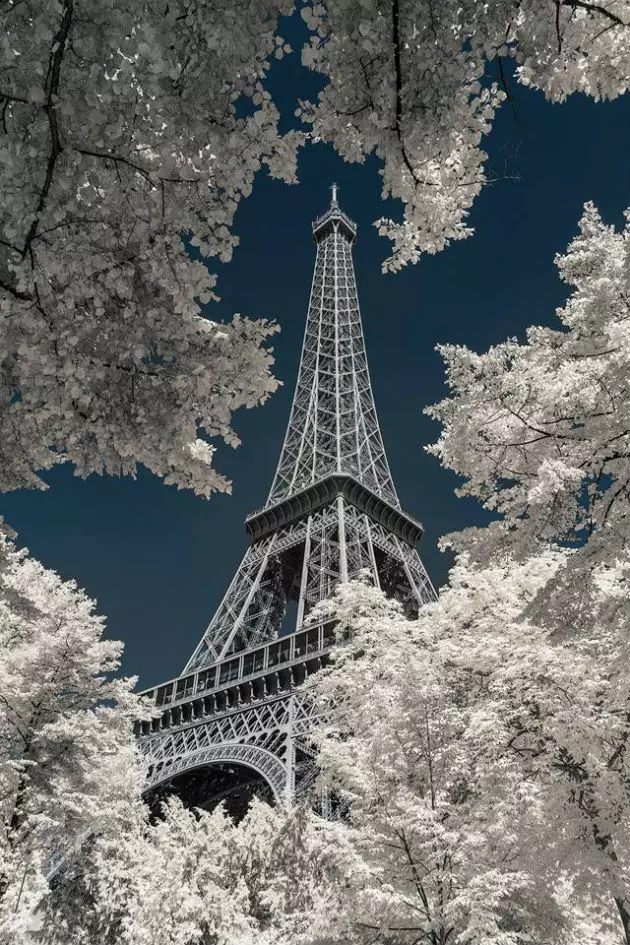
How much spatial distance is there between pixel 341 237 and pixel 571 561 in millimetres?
75374

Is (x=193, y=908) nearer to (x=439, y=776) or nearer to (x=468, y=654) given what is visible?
(x=439, y=776)

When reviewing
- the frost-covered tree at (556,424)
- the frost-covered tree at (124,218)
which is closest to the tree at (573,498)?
the frost-covered tree at (556,424)

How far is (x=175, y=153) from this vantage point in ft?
17.6

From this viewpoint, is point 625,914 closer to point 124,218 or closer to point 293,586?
point 124,218

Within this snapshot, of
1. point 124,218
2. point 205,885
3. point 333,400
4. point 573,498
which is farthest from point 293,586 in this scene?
point 124,218

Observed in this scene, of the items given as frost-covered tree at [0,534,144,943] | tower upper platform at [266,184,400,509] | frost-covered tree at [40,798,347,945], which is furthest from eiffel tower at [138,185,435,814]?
frost-covered tree at [0,534,144,943]

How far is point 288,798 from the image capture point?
23.2 meters

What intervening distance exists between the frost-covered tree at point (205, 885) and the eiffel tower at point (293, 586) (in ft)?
18.4

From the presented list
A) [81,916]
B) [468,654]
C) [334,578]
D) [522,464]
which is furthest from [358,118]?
[334,578]

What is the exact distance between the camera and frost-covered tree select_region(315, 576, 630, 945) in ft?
30.1

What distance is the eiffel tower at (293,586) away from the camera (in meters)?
30.2

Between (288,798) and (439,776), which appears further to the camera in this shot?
(288,798)

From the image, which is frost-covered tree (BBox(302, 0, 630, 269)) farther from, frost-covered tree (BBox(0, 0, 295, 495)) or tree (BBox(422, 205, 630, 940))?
tree (BBox(422, 205, 630, 940))

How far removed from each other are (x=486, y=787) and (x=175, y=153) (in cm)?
952
